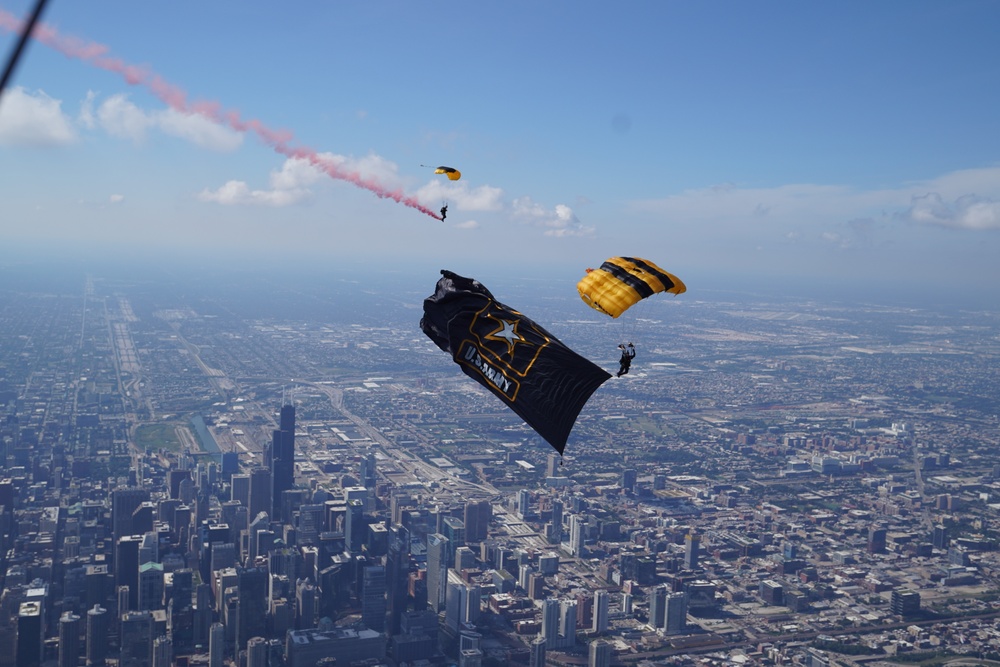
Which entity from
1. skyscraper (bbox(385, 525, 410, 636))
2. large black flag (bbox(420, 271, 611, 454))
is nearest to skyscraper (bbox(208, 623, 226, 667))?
skyscraper (bbox(385, 525, 410, 636))

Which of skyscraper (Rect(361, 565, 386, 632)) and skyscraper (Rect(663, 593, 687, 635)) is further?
skyscraper (Rect(663, 593, 687, 635))

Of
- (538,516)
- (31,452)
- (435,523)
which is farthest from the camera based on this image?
(31,452)

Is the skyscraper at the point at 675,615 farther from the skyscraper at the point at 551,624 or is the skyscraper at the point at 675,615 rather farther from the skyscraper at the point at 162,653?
the skyscraper at the point at 162,653

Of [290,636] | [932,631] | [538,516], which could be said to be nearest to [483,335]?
[290,636]

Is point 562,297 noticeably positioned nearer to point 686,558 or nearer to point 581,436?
point 581,436

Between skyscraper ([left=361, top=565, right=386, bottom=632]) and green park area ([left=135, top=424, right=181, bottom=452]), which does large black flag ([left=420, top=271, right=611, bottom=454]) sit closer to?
skyscraper ([left=361, top=565, right=386, bottom=632])

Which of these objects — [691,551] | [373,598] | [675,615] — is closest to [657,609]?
[675,615]
